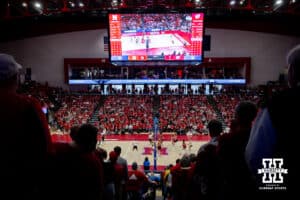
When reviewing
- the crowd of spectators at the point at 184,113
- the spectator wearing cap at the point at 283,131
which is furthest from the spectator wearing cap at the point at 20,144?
the crowd of spectators at the point at 184,113

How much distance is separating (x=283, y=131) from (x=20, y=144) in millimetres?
1332

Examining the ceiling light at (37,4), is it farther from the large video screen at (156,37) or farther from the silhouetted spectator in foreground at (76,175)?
the silhouetted spectator in foreground at (76,175)

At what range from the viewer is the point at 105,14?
33250 mm

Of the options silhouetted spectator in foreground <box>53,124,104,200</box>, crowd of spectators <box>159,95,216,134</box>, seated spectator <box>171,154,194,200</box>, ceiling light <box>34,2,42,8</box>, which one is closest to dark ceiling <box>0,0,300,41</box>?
ceiling light <box>34,2,42,8</box>

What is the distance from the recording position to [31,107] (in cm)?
166

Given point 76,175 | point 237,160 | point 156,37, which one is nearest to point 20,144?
point 76,175

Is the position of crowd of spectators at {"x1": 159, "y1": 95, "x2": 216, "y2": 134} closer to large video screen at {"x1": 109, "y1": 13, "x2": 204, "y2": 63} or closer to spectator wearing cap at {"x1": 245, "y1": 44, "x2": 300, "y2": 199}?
large video screen at {"x1": 109, "y1": 13, "x2": 204, "y2": 63}

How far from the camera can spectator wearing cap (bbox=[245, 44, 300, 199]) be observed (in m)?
1.40

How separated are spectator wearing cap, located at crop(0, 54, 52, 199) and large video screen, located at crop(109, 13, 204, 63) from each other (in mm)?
16580

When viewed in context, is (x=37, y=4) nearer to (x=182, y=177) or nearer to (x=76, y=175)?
(x=182, y=177)

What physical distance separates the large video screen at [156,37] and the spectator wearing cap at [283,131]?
54.6ft

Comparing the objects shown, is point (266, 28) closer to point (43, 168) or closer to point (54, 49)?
point (54, 49)

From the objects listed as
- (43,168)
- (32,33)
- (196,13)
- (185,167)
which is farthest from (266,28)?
(43,168)

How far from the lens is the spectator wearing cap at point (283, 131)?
4.58 feet
